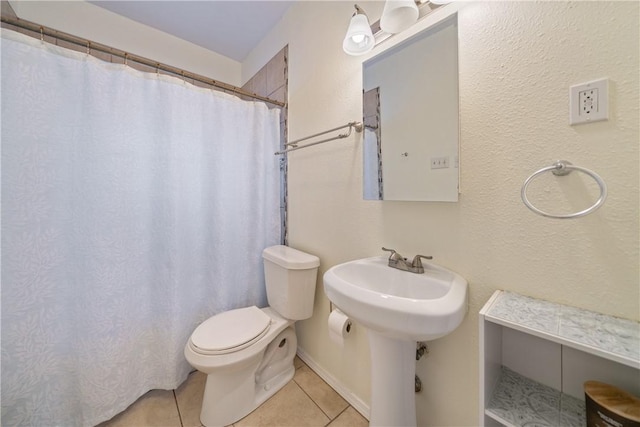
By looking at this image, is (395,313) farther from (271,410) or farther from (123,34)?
(123,34)

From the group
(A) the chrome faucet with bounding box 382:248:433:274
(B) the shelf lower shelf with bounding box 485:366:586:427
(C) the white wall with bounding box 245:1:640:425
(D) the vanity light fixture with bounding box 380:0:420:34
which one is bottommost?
(B) the shelf lower shelf with bounding box 485:366:586:427

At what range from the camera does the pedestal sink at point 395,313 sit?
631 mm

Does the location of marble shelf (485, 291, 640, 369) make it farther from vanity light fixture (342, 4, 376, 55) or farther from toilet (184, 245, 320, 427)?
vanity light fixture (342, 4, 376, 55)

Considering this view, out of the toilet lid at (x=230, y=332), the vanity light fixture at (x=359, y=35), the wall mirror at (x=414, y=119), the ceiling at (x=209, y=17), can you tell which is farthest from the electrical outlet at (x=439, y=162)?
the ceiling at (x=209, y=17)

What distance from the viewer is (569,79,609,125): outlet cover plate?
573mm

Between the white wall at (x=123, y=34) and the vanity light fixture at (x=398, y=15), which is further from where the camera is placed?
the white wall at (x=123, y=34)

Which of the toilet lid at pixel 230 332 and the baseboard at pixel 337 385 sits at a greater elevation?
the toilet lid at pixel 230 332

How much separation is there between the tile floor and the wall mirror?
115 cm

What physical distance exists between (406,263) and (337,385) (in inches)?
36.8

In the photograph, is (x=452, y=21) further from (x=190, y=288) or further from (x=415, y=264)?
(x=190, y=288)

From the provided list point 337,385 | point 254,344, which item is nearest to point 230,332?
point 254,344

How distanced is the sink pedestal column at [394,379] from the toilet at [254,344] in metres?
0.58

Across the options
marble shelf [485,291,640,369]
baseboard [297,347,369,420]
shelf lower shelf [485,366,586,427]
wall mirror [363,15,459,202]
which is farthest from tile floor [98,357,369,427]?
wall mirror [363,15,459,202]

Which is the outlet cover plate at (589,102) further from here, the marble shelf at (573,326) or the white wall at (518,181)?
the marble shelf at (573,326)
